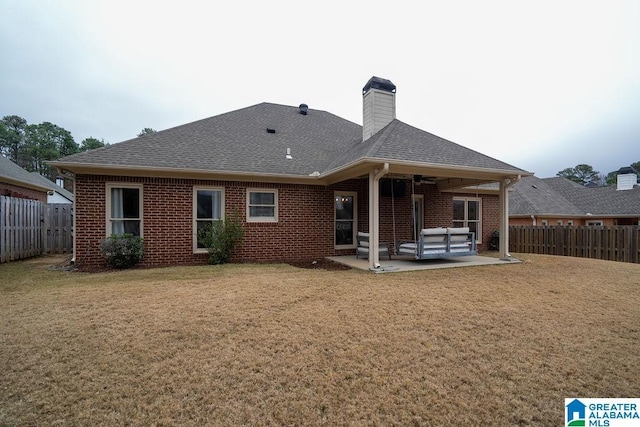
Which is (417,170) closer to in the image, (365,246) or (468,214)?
(365,246)

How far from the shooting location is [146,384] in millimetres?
2619

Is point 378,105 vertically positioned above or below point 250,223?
above

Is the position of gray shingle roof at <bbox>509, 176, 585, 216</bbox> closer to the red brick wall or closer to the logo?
the red brick wall

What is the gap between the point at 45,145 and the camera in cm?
4906

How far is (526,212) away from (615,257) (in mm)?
7080

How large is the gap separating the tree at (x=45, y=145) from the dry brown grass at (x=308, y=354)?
5755 centimetres

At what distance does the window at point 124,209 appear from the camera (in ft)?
28.3

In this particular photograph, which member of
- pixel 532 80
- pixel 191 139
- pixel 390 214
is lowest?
pixel 390 214

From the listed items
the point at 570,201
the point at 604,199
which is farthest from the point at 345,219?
the point at 604,199

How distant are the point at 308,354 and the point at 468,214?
12.2 metres

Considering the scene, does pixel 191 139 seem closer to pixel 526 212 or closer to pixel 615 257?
pixel 615 257

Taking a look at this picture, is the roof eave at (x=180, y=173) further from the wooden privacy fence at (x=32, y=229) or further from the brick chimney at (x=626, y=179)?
the brick chimney at (x=626, y=179)

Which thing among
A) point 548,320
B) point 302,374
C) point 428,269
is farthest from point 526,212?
point 302,374

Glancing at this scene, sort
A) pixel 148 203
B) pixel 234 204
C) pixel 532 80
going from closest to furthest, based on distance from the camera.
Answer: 1. pixel 148 203
2. pixel 234 204
3. pixel 532 80
